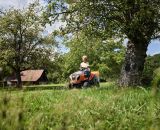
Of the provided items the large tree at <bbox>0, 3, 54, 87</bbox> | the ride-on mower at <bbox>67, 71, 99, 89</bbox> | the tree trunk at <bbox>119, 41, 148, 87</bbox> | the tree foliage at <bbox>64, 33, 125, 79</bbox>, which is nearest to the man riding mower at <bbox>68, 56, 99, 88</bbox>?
the ride-on mower at <bbox>67, 71, 99, 89</bbox>

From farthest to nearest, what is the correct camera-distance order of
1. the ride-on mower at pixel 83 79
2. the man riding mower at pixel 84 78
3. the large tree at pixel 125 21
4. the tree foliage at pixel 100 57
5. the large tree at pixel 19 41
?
the tree foliage at pixel 100 57
the large tree at pixel 19 41
the ride-on mower at pixel 83 79
the man riding mower at pixel 84 78
the large tree at pixel 125 21

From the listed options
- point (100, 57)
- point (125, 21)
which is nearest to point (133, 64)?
point (125, 21)

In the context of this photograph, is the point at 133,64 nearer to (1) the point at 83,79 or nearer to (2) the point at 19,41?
(1) the point at 83,79

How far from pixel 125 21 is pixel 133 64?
7.47 ft

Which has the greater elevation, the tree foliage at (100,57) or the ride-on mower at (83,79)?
the tree foliage at (100,57)

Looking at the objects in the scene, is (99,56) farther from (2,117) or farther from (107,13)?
(2,117)

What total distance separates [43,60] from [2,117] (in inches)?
2788

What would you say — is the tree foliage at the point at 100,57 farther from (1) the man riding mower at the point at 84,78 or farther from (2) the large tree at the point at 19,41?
(1) the man riding mower at the point at 84,78

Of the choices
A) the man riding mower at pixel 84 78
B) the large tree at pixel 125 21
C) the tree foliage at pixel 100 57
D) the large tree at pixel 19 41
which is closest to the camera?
the large tree at pixel 125 21

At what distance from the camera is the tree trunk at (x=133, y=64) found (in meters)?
21.4

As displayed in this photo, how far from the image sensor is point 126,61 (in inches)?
865

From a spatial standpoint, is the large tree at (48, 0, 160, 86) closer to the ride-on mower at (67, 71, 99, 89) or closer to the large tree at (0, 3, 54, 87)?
the ride-on mower at (67, 71, 99, 89)

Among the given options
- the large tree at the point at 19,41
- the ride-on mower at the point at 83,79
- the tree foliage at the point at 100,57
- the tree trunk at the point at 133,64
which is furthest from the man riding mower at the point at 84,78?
the tree foliage at the point at 100,57

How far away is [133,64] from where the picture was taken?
21703 mm
